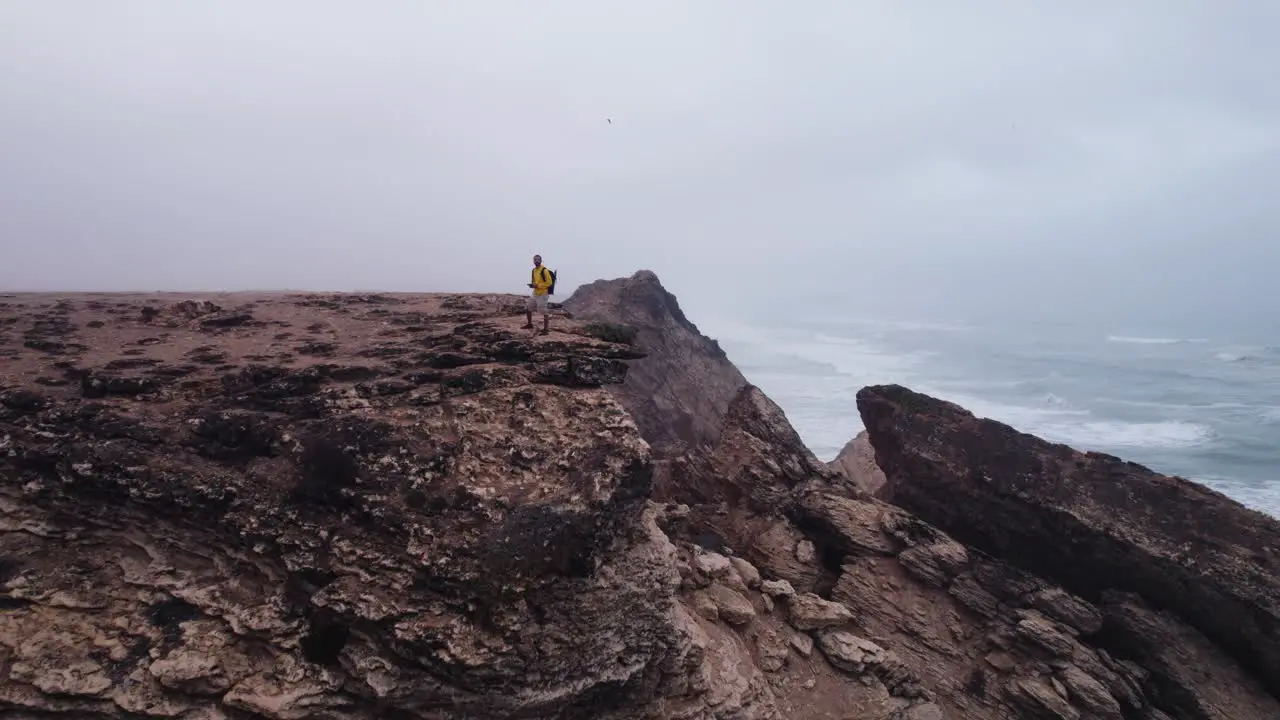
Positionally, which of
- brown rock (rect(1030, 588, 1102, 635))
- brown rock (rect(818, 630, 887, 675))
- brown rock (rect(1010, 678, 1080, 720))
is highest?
brown rock (rect(1030, 588, 1102, 635))

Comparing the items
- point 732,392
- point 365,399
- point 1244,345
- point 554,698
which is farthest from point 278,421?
point 1244,345

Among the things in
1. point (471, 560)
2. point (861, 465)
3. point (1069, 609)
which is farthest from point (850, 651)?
point (861, 465)

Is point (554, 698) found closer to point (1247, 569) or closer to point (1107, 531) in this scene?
point (1107, 531)

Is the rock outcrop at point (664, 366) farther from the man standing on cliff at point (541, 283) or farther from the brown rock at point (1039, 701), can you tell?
the brown rock at point (1039, 701)

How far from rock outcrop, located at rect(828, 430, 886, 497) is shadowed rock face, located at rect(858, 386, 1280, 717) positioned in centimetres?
1040

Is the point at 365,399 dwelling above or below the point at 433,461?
above

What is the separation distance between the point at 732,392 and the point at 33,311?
28611 millimetres

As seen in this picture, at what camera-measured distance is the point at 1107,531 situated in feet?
46.2

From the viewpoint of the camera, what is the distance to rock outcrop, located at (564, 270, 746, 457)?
3083cm

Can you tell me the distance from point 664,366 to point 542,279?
20.3 m

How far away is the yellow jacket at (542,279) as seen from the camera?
13211 mm

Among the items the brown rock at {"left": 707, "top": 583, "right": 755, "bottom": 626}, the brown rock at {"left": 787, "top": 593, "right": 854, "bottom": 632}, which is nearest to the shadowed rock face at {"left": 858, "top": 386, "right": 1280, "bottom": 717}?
the brown rock at {"left": 787, "top": 593, "right": 854, "bottom": 632}

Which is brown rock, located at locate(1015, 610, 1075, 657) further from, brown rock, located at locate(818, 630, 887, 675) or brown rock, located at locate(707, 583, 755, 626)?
brown rock, located at locate(707, 583, 755, 626)

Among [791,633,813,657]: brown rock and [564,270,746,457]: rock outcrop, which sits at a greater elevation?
[564,270,746,457]: rock outcrop
